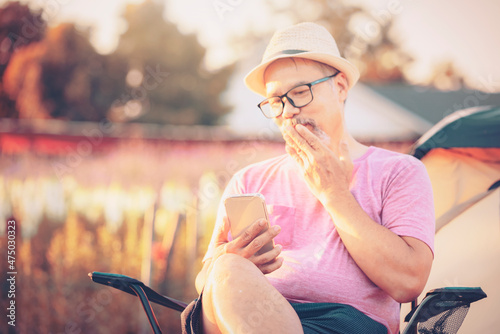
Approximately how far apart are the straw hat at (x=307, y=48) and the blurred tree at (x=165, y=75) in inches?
734

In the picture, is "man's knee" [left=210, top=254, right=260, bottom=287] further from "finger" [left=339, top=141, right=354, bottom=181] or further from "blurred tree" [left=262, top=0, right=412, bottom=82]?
"blurred tree" [left=262, top=0, right=412, bottom=82]

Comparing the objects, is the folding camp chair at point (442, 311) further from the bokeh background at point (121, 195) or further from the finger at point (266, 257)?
the bokeh background at point (121, 195)

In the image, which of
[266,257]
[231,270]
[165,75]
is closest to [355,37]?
[165,75]

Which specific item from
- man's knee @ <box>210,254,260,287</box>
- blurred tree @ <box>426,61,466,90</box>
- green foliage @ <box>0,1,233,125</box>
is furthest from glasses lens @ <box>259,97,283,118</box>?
blurred tree @ <box>426,61,466,90</box>

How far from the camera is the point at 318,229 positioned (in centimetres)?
176

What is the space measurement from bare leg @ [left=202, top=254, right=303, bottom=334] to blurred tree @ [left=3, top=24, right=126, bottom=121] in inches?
743

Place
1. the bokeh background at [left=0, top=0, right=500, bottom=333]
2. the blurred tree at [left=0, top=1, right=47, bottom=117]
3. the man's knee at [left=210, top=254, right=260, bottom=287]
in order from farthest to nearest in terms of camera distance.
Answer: the blurred tree at [left=0, top=1, right=47, bottom=117]
the bokeh background at [left=0, top=0, right=500, bottom=333]
the man's knee at [left=210, top=254, right=260, bottom=287]

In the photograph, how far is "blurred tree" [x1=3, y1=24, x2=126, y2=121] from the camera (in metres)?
18.0

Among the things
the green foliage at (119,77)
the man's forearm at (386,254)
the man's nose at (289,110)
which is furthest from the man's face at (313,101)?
the green foliage at (119,77)

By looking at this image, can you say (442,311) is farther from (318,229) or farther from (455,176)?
(455,176)

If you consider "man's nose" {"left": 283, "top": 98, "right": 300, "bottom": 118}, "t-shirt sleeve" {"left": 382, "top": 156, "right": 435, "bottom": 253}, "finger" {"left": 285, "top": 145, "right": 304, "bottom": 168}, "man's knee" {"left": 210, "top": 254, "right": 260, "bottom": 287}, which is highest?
"man's nose" {"left": 283, "top": 98, "right": 300, "bottom": 118}

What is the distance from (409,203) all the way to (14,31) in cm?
1845

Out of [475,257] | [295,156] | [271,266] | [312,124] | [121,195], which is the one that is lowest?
[121,195]

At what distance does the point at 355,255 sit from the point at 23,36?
1978 centimetres
